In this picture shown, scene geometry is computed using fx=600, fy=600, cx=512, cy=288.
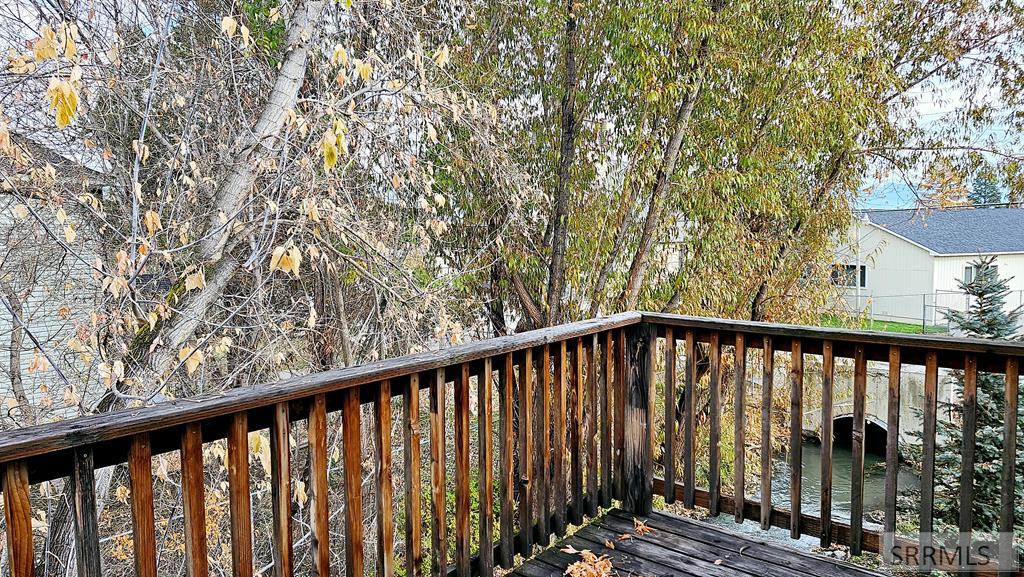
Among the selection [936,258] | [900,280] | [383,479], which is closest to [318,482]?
[383,479]

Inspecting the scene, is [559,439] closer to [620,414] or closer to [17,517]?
[620,414]

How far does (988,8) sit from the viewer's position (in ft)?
19.6

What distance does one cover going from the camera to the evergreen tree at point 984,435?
4.65 meters

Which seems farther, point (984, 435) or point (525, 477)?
point (984, 435)

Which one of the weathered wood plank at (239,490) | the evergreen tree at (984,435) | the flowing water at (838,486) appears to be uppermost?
the weathered wood plank at (239,490)

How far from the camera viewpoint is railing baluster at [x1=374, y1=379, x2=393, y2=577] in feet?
5.88

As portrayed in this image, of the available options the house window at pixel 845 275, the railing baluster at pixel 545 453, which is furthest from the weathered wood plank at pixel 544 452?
the house window at pixel 845 275

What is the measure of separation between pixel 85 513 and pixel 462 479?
1.14 m

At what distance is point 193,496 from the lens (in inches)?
54.4

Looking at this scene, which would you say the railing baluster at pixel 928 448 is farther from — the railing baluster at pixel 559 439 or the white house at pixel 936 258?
the white house at pixel 936 258

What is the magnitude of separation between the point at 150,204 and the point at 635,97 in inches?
132

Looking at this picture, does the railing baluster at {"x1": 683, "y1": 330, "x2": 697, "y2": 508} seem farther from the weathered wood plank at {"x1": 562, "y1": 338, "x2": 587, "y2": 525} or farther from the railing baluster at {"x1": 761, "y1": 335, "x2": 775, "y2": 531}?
the weathered wood plank at {"x1": 562, "y1": 338, "x2": 587, "y2": 525}

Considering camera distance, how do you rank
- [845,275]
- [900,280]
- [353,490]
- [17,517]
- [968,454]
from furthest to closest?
[900,280] < [845,275] < [968,454] < [353,490] < [17,517]

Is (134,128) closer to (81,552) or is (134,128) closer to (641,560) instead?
(81,552)
